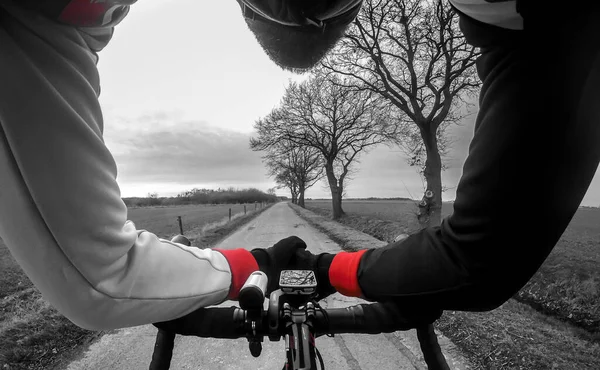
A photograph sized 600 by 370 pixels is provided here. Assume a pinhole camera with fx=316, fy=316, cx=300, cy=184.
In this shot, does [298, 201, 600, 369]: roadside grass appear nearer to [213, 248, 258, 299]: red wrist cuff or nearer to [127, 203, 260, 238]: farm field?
[213, 248, 258, 299]: red wrist cuff

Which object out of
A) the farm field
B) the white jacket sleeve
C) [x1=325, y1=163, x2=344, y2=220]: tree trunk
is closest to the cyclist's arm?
the white jacket sleeve

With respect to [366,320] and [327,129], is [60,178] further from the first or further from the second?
[327,129]

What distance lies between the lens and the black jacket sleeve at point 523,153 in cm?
49

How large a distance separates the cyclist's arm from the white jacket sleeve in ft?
2.04

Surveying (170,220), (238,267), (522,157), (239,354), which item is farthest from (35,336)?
(170,220)

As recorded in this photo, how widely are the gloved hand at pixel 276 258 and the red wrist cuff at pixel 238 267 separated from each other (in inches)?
1.3

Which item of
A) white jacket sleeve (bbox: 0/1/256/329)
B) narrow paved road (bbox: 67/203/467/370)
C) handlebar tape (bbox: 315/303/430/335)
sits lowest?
narrow paved road (bbox: 67/203/467/370)

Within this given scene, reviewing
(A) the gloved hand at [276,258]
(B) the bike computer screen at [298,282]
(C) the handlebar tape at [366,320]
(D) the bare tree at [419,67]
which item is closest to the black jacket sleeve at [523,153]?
(C) the handlebar tape at [366,320]

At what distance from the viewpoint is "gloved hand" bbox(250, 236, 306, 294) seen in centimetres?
90

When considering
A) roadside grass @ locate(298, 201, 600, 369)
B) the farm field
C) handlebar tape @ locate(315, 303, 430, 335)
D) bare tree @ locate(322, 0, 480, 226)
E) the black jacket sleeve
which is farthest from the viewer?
the farm field

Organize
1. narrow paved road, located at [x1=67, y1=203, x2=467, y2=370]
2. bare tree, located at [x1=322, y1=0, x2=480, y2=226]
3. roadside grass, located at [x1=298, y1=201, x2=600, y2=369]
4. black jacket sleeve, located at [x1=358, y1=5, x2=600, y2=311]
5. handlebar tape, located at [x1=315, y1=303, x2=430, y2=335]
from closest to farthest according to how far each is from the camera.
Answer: black jacket sleeve, located at [x1=358, y1=5, x2=600, y2=311]
handlebar tape, located at [x1=315, y1=303, x2=430, y2=335]
roadside grass, located at [x1=298, y1=201, x2=600, y2=369]
narrow paved road, located at [x1=67, y1=203, x2=467, y2=370]
bare tree, located at [x1=322, y1=0, x2=480, y2=226]

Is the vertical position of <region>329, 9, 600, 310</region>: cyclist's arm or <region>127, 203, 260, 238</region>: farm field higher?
<region>329, 9, 600, 310</region>: cyclist's arm

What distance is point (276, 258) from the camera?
0.92 metres

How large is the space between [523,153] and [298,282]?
57cm
